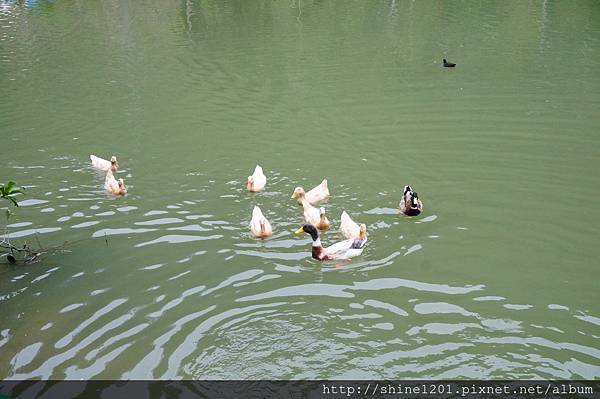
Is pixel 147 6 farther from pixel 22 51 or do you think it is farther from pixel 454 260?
pixel 454 260

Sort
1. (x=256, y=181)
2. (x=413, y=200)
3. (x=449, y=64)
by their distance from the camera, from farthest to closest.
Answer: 1. (x=449, y=64)
2. (x=256, y=181)
3. (x=413, y=200)

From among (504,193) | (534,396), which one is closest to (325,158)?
(504,193)

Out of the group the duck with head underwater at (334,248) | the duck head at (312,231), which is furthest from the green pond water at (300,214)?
the duck head at (312,231)

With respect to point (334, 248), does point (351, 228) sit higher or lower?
higher

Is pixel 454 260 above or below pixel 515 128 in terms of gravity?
below

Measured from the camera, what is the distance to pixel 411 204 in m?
9.74

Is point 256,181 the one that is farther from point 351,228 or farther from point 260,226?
point 351,228

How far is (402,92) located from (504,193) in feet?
21.6

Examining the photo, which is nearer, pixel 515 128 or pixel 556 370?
pixel 556 370

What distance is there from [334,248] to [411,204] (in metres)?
1.76

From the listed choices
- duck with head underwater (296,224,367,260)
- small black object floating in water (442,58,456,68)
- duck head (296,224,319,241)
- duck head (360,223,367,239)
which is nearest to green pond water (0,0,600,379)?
duck with head underwater (296,224,367,260)

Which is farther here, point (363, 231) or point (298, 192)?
point (298, 192)

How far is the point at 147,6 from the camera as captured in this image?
35906 millimetres

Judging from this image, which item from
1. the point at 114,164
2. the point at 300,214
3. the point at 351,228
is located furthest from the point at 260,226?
the point at 114,164
